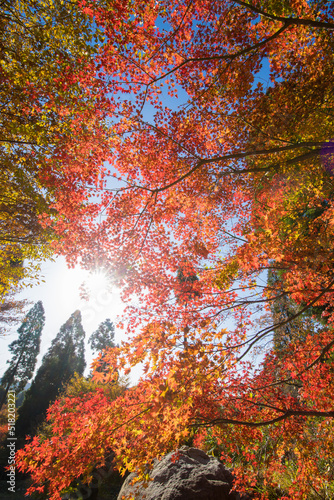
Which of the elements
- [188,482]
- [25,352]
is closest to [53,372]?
[25,352]

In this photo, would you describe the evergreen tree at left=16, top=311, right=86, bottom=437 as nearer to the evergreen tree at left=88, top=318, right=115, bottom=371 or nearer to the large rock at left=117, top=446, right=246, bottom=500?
the evergreen tree at left=88, top=318, right=115, bottom=371

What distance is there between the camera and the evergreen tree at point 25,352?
81.3 ft

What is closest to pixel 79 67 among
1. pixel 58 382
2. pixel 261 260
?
pixel 261 260

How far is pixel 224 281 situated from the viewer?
5586 millimetres

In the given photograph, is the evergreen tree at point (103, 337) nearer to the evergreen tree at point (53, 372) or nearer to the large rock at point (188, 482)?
the evergreen tree at point (53, 372)

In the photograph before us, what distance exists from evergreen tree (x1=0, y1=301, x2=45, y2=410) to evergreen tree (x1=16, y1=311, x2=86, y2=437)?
2085 millimetres

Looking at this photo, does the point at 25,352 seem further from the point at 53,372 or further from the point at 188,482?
the point at 188,482

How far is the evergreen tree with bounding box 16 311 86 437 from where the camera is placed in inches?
829

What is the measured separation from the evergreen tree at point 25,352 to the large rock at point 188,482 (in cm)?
2544

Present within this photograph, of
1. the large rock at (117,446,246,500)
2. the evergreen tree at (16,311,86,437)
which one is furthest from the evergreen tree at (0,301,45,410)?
the large rock at (117,446,246,500)

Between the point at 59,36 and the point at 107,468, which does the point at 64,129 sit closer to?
the point at 59,36

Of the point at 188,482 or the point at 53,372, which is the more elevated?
the point at 53,372

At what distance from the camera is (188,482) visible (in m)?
5.26

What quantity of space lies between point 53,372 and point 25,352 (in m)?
4.75
